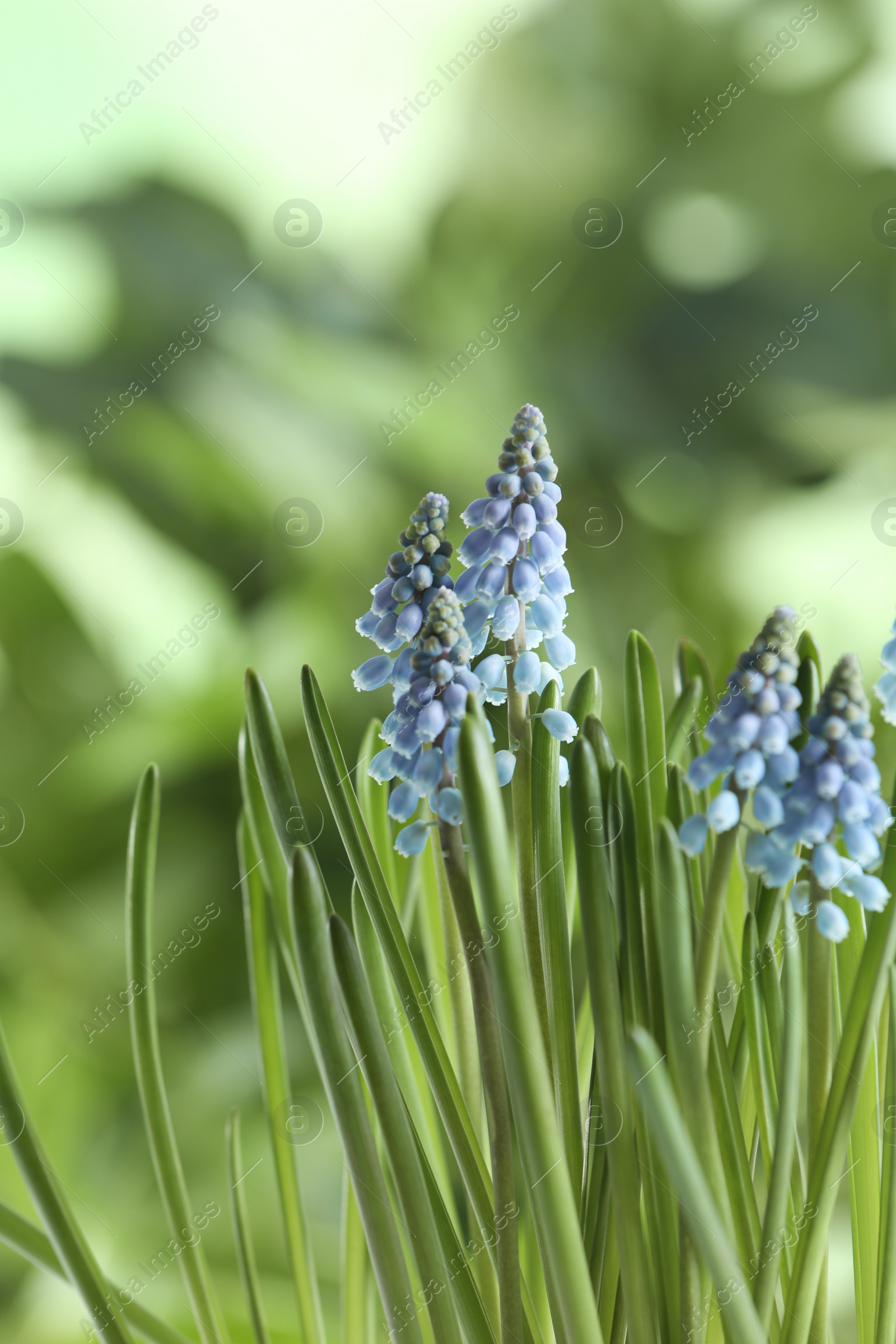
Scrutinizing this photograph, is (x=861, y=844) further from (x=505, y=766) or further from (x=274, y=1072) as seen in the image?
(x=274, y=1072)

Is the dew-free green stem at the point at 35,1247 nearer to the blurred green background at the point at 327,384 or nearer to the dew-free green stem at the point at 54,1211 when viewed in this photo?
the dew-free green stem at the point at 54,1211

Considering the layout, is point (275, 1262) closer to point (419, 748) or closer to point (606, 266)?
point (419, 748)

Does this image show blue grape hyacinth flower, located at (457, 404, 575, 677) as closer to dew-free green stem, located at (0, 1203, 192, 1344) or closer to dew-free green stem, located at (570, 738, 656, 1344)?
dew-free green stem, located at (570, 738, 656, 1344)

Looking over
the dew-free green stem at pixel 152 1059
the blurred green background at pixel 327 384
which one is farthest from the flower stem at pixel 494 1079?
the blurred green background at pixel 327 384

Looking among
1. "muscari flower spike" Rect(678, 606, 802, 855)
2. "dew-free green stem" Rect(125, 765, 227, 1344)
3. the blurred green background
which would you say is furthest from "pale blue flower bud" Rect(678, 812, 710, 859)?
the blurred green background

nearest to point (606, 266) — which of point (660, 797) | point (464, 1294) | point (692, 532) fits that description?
point (692, 532)
